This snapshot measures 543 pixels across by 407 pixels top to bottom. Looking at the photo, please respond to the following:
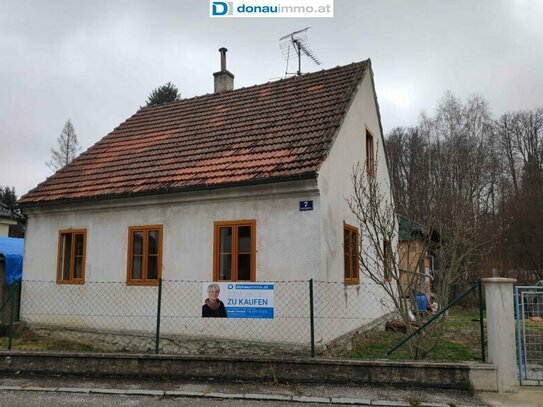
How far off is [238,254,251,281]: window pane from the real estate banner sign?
377 mm

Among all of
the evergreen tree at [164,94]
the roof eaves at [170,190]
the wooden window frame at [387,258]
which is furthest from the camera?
the evergreen tree at [164,94]

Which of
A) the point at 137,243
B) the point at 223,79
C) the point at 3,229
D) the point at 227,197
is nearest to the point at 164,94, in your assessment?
the point at 3,229

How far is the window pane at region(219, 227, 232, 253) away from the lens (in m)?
9.53

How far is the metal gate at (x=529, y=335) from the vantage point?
6629mm

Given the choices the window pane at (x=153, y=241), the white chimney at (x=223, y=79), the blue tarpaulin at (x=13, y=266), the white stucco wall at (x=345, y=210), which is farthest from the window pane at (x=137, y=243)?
the white chimney at (x=223, y=79)

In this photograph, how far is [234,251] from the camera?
30.8 ft

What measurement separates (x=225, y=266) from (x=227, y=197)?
1456mm

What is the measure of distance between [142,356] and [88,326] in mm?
4286

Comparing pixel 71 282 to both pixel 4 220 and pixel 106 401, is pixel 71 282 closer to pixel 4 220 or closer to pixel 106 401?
pixel 106 401

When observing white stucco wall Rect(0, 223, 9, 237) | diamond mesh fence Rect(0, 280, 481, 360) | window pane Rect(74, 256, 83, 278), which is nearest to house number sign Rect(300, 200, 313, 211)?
diamond mesh fence Rect(0, 280, 481, 360)

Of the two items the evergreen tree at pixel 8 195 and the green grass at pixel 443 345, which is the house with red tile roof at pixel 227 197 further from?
the evergreen tree at pixel 8 195

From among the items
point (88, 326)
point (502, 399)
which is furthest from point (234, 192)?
point (502, 399)

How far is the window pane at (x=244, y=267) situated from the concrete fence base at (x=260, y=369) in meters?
2.36

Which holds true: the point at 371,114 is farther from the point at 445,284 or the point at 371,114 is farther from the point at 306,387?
the point at 306,387
